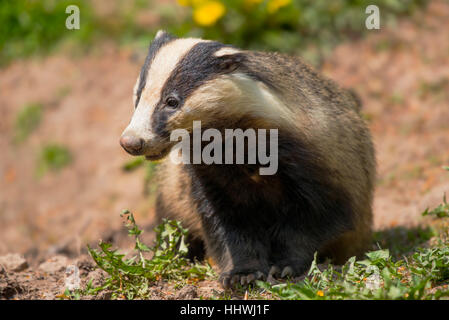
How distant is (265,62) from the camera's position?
14.3ft

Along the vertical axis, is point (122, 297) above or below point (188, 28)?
below

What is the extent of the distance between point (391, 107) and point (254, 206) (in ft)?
16.3

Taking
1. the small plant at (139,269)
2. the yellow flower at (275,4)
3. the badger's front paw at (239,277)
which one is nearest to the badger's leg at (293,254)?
the badger's front paw at (239,277)

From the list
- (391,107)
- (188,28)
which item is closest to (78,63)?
(188,28)

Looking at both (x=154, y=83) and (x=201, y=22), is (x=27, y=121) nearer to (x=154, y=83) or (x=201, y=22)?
(x=201, y=22)

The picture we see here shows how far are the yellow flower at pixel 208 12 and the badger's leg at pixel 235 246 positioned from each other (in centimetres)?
488

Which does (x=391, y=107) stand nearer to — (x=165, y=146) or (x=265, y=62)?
(x=265, y=62)

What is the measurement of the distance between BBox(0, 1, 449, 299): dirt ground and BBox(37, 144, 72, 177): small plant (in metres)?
0.11

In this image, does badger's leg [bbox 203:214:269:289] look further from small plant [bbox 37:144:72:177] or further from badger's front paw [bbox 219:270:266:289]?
small plant [bbox 37:144:72:177]

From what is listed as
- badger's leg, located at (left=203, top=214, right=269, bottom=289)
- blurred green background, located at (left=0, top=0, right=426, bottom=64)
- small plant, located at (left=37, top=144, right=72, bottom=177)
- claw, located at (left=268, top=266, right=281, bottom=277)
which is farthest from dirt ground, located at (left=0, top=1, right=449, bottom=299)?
claw, located at (left=268, top=266, right=281, bottom=277)

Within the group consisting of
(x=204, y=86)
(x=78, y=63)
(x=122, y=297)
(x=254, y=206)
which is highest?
(x=78, y=63)

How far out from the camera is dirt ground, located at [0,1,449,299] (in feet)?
25.6

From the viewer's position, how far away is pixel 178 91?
3906 millimetres
